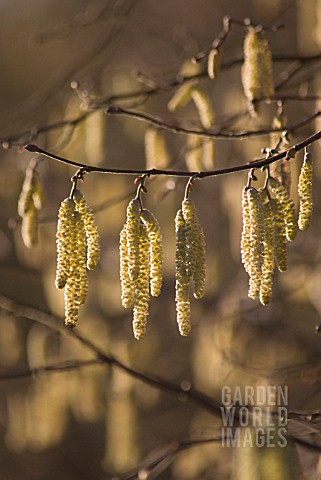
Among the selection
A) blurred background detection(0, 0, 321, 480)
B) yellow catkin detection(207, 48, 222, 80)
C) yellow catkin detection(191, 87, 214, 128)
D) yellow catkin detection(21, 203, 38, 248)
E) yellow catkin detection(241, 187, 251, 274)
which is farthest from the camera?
blurred background detection(0, 0, 321, 480)

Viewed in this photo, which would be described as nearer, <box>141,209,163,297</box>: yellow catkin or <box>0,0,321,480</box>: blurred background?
<box>141,209,163,297</box>: yellow catkin

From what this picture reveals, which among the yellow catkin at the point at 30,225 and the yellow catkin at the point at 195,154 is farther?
the yellow catkin at the point at 195,154

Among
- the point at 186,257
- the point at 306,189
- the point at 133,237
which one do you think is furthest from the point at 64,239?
the point at 306,189

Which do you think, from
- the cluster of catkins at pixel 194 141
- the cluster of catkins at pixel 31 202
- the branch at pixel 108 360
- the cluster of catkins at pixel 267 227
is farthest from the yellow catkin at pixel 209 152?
the cluster of catkins at pixel 267 227

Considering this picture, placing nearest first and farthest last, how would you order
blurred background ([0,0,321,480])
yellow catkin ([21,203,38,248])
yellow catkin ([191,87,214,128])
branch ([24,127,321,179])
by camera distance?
branch ([24,127,321,179]) < yellow catkin ([21,203,38,248]) < yellow catkin ([191,87,214,128]) < blurred background ([0,0,321,480])

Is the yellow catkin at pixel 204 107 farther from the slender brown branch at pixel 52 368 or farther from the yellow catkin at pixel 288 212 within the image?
the yellow catkin at pixel 288 212

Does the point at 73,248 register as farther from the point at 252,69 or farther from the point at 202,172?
the point at 252,69

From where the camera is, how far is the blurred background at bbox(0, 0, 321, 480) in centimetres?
309

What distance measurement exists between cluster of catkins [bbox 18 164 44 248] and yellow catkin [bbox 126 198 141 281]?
73 cm

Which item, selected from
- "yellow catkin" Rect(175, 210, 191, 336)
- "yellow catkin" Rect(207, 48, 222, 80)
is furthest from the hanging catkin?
"yellow catkin" Rect(207, 48, 222, 80)

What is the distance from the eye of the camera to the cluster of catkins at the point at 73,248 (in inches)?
63.1

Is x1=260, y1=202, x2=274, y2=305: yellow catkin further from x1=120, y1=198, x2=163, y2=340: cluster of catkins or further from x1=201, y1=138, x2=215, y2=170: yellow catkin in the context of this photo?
x1=201, y1=138, x2=215, y2=170: yellow catkin

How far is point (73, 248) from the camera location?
5.26 ft

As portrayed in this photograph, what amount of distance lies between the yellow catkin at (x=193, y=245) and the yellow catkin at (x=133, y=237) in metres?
0.10
